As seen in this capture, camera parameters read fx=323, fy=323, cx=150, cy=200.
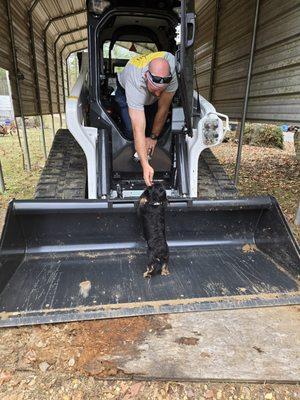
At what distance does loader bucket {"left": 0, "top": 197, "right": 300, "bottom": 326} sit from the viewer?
2.23m

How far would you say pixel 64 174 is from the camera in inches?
139

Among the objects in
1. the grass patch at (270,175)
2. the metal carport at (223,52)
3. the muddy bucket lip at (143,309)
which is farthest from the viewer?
the grass patch at (270,175)

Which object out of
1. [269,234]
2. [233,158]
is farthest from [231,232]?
[233,158]

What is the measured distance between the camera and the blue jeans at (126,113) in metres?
3.23

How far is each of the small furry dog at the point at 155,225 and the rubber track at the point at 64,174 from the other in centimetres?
84

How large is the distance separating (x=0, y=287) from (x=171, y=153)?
80.8 inches

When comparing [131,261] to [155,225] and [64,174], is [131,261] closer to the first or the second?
[155,225]

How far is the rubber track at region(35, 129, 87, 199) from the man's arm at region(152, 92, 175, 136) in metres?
0.94

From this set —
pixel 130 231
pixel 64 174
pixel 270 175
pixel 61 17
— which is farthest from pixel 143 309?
pixel 61 17

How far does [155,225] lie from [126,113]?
4.44 ft

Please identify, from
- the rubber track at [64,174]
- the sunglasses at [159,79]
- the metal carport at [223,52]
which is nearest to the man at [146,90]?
the sunglasses at [159,79]

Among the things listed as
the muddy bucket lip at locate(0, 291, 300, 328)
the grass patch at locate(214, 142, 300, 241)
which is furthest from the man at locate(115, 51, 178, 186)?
the grass patch at locate(214, 142, 300, 241)

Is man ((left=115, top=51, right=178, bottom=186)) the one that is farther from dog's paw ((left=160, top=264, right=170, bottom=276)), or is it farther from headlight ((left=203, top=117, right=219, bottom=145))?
dog's paw ((left=160, top=264, right=170, bottom=276))

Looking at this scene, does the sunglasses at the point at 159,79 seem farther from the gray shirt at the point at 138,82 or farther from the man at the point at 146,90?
the gray shirt at the point at 138,82
